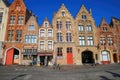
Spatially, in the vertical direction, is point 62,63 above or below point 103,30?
below

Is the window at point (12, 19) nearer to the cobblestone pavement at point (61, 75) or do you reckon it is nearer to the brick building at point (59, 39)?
the brick building at point (59, 39)

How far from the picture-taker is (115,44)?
97.9 ft

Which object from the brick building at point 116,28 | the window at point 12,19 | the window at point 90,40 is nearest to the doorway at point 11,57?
the window at point 12,19

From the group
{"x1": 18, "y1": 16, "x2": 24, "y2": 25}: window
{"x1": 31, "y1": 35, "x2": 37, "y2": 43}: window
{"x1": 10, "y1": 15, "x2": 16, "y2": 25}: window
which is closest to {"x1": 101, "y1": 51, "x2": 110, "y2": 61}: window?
{"x1": 31, "y1": 35, "x2": 37, "y2": 43}: window

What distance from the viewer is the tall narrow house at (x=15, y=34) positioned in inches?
1085

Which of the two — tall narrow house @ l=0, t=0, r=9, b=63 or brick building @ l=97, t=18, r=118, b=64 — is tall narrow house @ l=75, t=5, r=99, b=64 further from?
tall narrow house @ l=0, t=0, r=9, b=63

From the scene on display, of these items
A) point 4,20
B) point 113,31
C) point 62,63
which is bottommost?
point 62,63

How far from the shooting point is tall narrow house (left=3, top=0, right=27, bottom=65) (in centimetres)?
2755

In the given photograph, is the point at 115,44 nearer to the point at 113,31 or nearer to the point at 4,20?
the point at 113,31

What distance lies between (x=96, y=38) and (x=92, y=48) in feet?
8.95

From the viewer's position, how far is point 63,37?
29.1 m

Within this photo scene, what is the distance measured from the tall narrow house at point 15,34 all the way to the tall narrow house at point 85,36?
13237 mm

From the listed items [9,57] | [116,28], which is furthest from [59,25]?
[116,28]

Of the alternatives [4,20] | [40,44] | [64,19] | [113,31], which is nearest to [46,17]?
[64,19]
